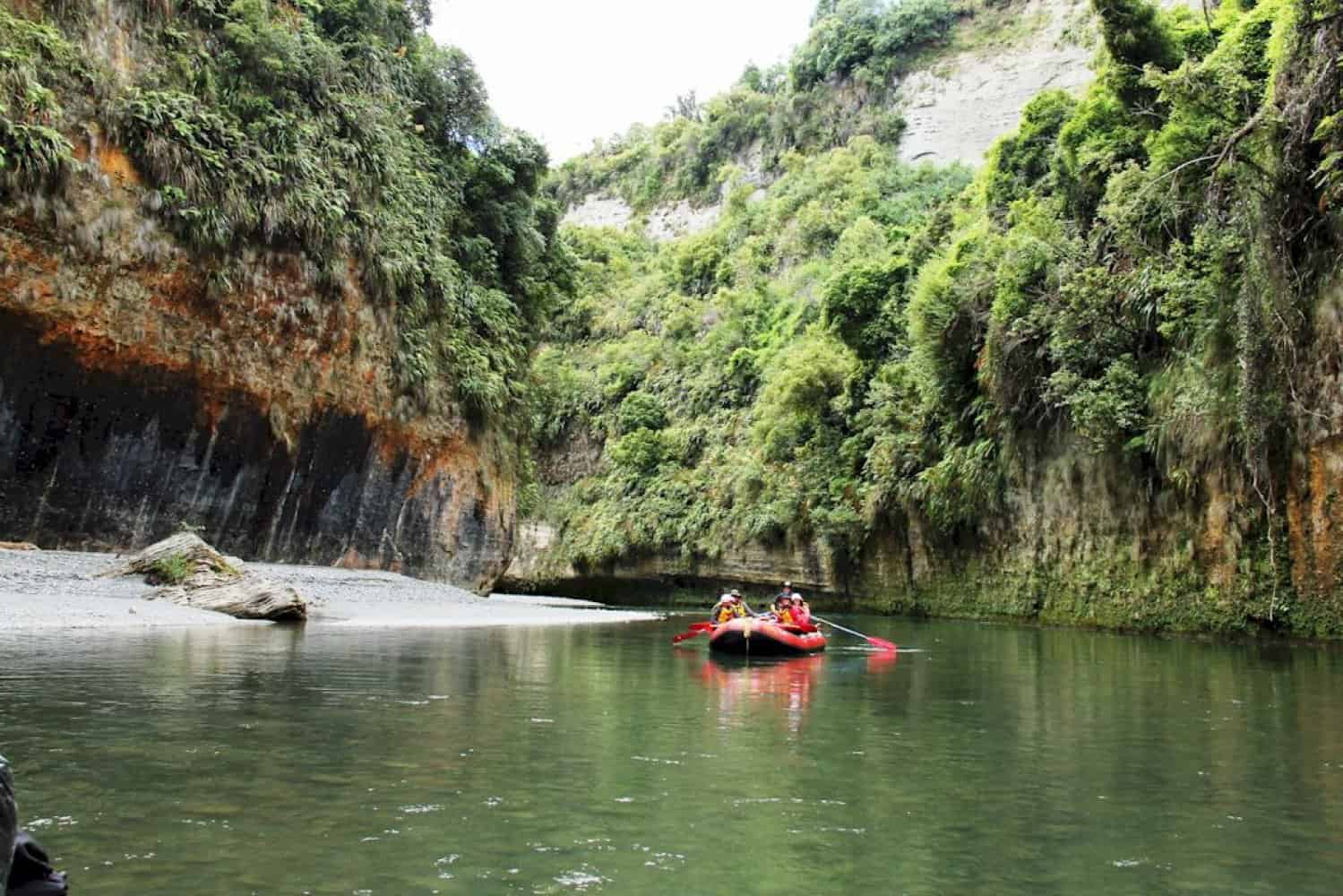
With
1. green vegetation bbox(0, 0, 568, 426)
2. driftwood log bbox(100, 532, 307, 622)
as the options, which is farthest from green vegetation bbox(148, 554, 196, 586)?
green vegetation bbox(0, 0, 568, 426)

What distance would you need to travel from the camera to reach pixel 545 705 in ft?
30.6

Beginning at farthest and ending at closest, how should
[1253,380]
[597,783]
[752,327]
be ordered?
[752,327] < [1253,380] < [597,783]

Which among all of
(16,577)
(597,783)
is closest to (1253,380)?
(597,783)

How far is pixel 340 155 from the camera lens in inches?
1009

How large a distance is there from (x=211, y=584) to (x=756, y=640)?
944cm

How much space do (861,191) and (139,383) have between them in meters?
38.9

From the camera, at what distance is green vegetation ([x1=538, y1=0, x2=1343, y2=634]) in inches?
685

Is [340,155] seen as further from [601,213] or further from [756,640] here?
[601,213]

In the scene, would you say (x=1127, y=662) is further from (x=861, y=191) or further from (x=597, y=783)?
(x=861, y=191)

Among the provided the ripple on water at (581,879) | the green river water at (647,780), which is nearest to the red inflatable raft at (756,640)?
the green river water at (647,780)

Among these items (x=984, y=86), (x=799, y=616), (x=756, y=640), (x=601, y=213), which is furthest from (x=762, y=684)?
(x=601, y=213)

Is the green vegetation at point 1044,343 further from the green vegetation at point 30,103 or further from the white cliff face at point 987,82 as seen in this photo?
the green vegetation at point 30,103

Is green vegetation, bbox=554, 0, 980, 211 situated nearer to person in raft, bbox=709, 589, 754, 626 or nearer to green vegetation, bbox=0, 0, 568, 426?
green vegetation, bbox=0, 0, 568, 426

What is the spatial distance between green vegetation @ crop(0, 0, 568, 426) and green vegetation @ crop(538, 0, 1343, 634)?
→ 576 centimetres
